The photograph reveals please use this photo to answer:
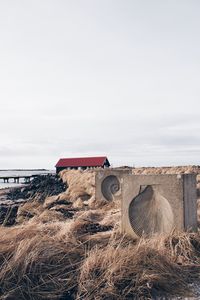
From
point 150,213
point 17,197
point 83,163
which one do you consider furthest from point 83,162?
point 150,213

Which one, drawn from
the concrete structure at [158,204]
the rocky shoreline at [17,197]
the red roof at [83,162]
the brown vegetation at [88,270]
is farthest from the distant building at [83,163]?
the brown vegetation at [88,270]

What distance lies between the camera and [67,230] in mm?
7086

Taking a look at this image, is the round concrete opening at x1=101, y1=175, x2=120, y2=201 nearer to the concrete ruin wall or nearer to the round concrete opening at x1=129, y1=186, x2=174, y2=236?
the concrete ruin wall

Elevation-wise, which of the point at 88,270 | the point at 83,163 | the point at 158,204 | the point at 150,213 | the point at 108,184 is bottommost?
the point at 88,270

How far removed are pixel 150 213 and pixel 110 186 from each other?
8065 mm

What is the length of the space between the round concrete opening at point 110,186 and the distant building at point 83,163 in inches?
1837

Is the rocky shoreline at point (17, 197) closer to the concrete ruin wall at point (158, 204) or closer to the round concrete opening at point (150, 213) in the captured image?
the concrete ruin wall at point (158, 204)

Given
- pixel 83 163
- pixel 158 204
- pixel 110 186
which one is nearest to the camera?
pixel 158 204

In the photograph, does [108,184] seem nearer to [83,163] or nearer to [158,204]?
[158,204]

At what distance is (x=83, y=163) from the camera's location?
64.6 meters

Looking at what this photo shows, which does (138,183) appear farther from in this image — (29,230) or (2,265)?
(2,265)

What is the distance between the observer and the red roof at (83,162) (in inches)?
2500

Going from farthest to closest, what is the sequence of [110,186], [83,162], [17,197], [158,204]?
[83,162]
[17,197]
[110,186]
[158,204]

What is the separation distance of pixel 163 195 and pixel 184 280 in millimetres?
2199
